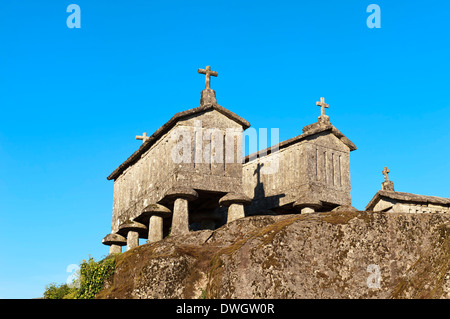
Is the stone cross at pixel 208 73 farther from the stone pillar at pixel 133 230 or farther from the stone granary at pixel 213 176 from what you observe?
the stone pillar at pixel 133 230

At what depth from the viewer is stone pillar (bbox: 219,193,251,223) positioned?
904 inches

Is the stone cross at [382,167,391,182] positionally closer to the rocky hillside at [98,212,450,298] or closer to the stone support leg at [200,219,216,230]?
the stone support leg at [200,219,216,230]

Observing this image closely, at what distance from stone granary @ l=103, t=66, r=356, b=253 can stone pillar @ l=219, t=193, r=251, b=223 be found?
38 mm

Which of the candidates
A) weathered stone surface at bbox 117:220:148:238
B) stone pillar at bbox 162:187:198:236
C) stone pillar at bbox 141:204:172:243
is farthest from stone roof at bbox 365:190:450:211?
weathered stone surface at bbox 117:220:148:238

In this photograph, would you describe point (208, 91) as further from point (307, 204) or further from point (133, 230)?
point (133, 230)

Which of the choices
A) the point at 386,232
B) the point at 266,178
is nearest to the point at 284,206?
the point at 266,178

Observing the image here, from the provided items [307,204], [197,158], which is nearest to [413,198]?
[307,204]

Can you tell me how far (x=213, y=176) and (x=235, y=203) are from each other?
135 centimetres

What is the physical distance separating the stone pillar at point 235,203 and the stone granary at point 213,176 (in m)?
0.04

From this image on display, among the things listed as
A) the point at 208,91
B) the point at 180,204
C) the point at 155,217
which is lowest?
the point at 155,217

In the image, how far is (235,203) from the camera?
912 inches

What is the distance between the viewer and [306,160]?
84.4ft

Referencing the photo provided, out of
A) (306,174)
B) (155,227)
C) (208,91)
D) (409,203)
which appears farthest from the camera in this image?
(409,203)
